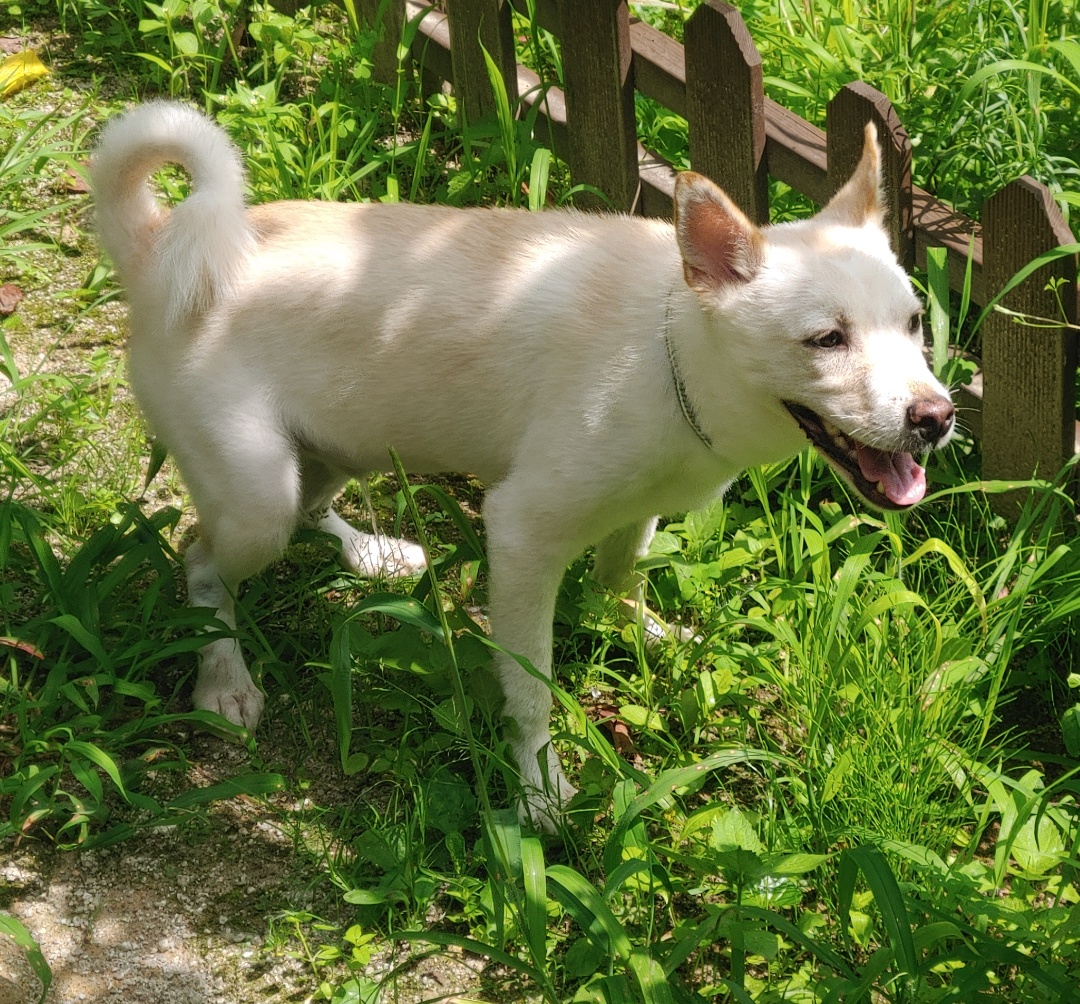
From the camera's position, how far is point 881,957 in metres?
2.26

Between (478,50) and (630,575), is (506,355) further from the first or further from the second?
(478,50)

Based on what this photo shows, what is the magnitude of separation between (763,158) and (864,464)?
1236mm

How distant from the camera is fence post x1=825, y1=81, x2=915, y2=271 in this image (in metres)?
3.14

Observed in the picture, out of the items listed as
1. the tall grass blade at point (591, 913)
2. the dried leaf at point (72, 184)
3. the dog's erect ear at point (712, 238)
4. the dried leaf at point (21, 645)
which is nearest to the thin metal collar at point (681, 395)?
the dog's erect ear at point (712, 238)

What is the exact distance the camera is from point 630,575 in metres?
3.27

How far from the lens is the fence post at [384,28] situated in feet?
14.7

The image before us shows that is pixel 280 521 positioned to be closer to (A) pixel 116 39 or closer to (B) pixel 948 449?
(B) pixel 948 449

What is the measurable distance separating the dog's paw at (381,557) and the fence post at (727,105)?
1.33 meters

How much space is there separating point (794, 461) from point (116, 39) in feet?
10.2

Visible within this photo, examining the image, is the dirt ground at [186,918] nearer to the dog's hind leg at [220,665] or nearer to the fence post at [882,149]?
the dog's hind leg at [220,665]

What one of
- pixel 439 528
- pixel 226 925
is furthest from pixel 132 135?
pixel 226 925

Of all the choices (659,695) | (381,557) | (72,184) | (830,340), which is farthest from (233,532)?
(72,184)

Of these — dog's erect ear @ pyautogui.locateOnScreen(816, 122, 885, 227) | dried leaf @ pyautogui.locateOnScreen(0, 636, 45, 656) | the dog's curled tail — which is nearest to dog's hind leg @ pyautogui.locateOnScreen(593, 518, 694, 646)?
dog's erect ear @ pyautogui.locateOnScreen(816, 122, 885, 227)

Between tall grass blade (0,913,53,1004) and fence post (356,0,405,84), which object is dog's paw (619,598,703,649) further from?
fence post (356,0,405,84)
